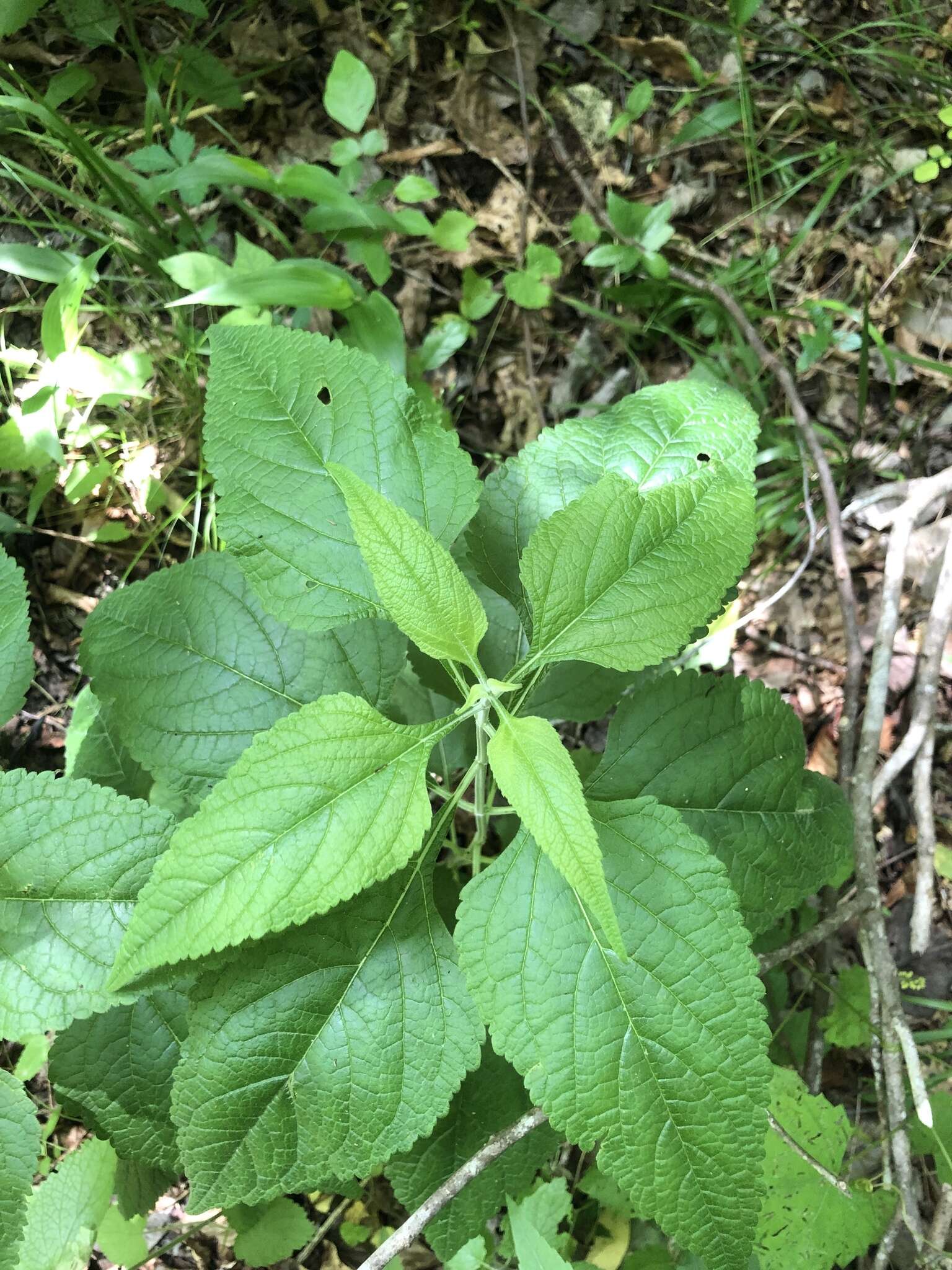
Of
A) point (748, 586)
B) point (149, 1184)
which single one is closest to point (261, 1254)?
point (149, 1184)

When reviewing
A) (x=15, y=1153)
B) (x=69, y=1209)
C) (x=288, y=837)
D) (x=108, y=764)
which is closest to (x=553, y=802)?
(x=288, y=837)

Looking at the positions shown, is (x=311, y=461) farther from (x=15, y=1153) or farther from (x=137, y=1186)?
(x=137, y=1186)

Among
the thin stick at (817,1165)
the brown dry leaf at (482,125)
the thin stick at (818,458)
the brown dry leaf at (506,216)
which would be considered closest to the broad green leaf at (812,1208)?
the thin stick at (817,1165)

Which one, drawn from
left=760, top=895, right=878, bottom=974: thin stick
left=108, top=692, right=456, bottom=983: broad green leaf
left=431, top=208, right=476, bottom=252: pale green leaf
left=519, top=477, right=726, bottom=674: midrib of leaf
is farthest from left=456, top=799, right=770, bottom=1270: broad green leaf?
left=431, top=208, right=476, bottom=252: pale green leaf

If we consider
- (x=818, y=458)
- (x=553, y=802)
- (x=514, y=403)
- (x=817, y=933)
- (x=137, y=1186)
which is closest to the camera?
(x=553, y=802)

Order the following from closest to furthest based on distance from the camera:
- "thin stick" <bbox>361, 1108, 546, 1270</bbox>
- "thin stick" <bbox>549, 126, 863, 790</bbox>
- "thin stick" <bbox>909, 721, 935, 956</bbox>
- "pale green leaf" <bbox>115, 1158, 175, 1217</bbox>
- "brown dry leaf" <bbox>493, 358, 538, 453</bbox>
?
"thin stick" <bbox>361, 1108, 546, 1270</bbox>
"pale green leaf" <bbox>115, 1158, 175, 1217</bbox>
"thin stick" <bbox>909, 721, 935, 956</bbox>
"thin stick" <bbox>549, 126, 863, 790</bbox>
"brown dry leaf" <bbox>493, 358, 538, 453</bbox>

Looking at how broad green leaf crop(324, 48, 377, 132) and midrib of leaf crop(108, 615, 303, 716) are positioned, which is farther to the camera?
broad green leaf crop(324, 48, 377, 132)

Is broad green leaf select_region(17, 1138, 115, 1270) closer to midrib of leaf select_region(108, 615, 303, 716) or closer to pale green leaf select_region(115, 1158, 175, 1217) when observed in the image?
pale green leaf select_region(115, 1158, 175, 1217)
